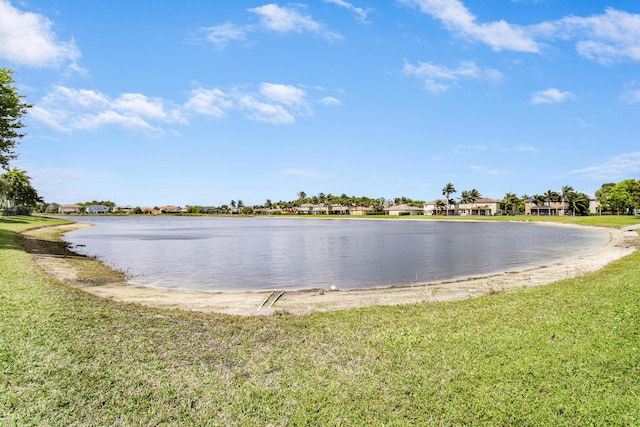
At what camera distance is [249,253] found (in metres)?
37.8

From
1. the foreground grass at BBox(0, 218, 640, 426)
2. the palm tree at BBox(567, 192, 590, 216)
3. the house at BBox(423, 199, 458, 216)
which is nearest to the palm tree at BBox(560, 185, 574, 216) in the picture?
the palm tree at BBox(567, 192, 590, 216)

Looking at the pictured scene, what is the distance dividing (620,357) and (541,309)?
317cm

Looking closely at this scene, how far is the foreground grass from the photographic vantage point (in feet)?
17.5

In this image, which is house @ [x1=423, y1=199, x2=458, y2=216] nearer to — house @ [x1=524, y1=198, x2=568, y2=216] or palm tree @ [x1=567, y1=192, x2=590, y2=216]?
house @ [x1=524, y1=198, x2=568, y2=216]

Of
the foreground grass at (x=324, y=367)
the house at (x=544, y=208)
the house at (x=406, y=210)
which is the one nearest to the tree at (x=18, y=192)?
the foreground grass at (x=324, y=367)

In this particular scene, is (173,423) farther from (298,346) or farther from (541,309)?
(541,309)

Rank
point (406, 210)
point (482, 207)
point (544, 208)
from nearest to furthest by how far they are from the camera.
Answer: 1. point (544, 208)
2. point (482, 207)
3. point (406, 210)

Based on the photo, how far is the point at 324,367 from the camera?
6.73 m

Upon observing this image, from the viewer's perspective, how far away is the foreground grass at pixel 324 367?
17.5ft

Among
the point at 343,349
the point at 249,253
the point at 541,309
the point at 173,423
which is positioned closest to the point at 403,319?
the point at 343,349

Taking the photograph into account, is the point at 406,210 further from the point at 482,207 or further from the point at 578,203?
the point at 578,203

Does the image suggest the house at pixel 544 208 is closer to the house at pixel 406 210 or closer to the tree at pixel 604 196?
the tree at pixel 604 196

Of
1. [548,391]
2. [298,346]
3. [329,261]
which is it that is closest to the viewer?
[548,391]

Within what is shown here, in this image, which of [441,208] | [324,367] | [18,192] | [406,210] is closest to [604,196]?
[441,208]
